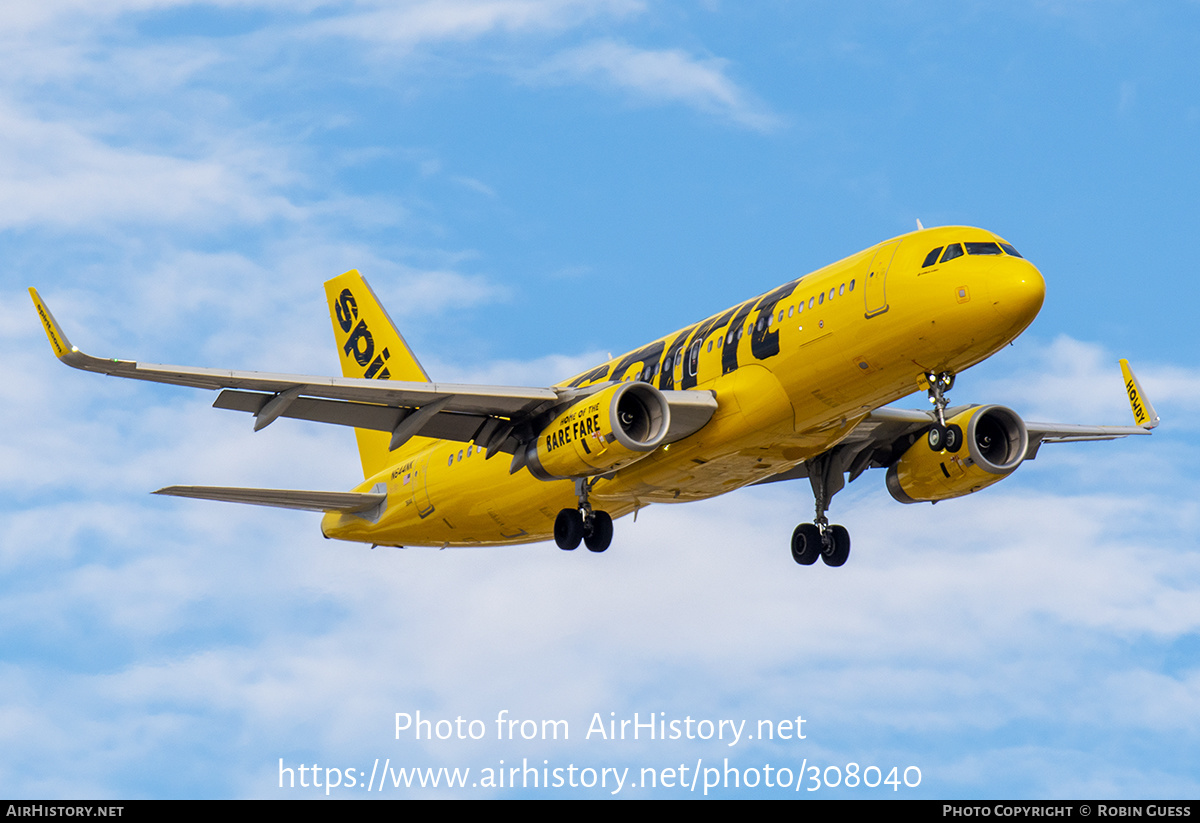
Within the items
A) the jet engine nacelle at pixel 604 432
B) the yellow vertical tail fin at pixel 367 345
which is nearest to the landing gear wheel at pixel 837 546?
the jet engine nacelle at pixel 604 432

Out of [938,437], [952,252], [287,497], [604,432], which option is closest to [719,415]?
[604,432]

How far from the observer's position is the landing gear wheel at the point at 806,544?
1558 inches

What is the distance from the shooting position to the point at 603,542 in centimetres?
3566

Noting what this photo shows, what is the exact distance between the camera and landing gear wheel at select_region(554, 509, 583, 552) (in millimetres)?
35750

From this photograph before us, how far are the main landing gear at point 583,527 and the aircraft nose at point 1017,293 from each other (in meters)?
10.7

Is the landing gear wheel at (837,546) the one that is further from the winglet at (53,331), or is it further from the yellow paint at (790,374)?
the winglet at (53,331)

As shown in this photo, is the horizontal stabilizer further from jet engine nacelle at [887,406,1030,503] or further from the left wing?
jet engine nacelle at [887,406,1030,503]

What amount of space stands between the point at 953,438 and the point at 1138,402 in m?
13.3

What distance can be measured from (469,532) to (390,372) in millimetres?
7617

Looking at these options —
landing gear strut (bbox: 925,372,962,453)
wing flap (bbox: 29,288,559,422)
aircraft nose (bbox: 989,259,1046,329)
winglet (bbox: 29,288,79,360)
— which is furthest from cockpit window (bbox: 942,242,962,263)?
winglet (bbox: 29,288,79,360)

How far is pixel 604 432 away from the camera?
108ft

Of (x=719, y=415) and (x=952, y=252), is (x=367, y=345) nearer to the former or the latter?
(x=719, y=415)

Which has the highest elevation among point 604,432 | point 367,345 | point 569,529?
point 367,345

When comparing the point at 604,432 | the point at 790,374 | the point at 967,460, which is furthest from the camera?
the point at 967,460
